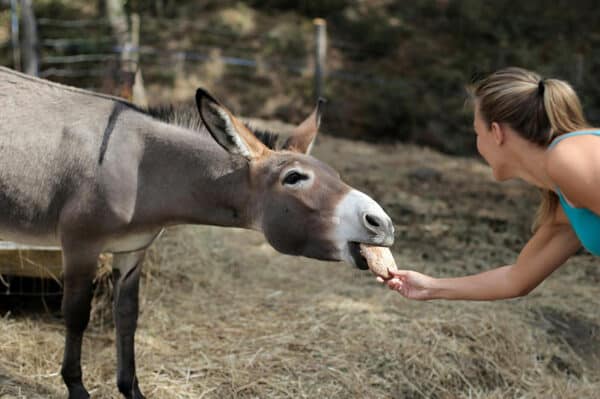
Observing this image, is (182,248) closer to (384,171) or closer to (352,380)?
(352,380)

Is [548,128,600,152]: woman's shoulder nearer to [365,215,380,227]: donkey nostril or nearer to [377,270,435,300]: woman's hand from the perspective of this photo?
[365,215,380,227]: donkey nostril

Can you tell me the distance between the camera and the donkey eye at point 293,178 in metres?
3.12

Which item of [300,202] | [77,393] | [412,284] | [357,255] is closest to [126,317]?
[77,393]

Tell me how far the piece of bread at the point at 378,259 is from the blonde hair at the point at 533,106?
772 mm

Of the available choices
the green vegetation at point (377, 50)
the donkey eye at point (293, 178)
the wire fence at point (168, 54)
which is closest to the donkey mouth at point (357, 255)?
the donkey eye at point (293, 178)

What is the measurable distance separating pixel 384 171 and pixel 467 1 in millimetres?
6481

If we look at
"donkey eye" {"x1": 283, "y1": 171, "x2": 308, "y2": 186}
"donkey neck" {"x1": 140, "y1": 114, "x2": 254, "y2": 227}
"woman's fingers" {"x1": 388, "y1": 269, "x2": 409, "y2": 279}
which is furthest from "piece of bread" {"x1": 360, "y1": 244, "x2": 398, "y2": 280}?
"donkey neck" {"x1": 140, "y1": 114, "x2": 254, "y2": 227}

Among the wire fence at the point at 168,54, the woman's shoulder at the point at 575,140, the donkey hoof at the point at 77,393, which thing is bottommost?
the wire fence at the point at 168,54

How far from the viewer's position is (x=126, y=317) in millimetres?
3752

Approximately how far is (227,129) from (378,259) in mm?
894

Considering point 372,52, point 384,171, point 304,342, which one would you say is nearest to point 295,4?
point 372,52

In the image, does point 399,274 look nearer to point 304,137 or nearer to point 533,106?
point 304,137

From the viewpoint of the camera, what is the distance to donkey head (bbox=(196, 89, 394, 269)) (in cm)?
293

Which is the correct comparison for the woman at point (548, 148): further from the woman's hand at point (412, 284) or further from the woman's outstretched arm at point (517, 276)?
the woman's hand at point (412, 284)
